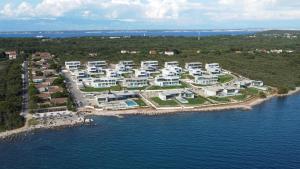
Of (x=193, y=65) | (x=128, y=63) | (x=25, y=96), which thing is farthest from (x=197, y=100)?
(x=128, y=63)

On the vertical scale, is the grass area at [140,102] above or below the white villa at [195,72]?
below

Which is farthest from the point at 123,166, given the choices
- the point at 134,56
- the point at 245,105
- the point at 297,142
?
the point at 134,56

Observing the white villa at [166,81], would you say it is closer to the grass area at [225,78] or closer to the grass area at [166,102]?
the grass area at [225,78]

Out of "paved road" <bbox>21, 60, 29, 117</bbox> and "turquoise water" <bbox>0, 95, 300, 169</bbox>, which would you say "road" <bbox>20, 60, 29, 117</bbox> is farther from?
"turquoise water" <bbox>0, 95, 300, 169</bbox>

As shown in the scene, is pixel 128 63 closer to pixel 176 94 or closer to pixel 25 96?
pixel 176 94

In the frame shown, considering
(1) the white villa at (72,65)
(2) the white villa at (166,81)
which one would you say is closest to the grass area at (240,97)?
(2) the white villa at (166,81)

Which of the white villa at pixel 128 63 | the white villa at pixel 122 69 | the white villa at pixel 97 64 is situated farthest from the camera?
the white villa at pixel 128 63

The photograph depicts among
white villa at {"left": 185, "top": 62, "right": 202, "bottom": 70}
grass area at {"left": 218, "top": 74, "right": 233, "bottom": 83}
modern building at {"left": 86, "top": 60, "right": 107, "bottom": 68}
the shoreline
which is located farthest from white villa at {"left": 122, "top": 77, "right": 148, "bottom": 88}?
white villa at {"left": 185, "top": 62, "right": 202, "bottom": 70}
